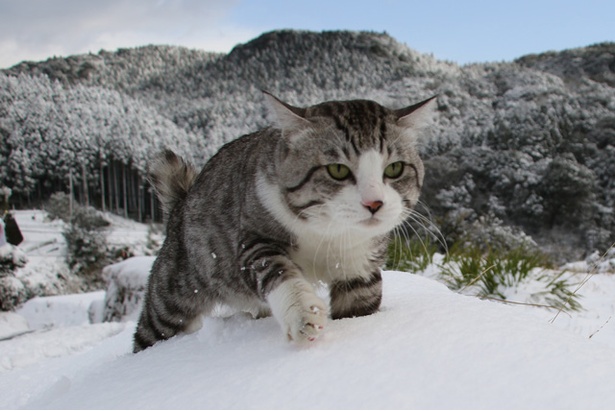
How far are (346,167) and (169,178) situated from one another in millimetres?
1516

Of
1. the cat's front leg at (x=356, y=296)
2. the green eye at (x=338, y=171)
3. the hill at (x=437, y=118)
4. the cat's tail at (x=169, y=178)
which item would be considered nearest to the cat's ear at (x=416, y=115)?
the green eye at (x=338, y=171)

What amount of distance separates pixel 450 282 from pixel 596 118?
1872 cm

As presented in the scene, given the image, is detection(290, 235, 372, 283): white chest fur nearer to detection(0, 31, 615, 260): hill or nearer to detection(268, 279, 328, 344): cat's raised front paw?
detection(268, 279, 328, 344): cat's raised front paw

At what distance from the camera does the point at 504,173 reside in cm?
1817

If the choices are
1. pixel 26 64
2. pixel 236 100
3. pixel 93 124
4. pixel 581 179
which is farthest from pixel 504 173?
pixel 26 64

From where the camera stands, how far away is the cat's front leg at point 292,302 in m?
1.65

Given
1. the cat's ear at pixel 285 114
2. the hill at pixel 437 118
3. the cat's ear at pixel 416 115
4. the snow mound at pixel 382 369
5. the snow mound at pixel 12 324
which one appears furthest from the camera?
the hill at pixel 437 118

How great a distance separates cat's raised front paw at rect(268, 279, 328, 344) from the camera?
1.65 metres

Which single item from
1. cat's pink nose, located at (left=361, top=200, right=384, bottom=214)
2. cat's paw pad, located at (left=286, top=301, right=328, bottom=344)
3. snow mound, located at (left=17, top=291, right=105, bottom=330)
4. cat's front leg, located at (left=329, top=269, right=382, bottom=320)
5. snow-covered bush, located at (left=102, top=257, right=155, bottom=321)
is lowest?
snow mound, located at (left=17, top=291, right=105, bottom=330)

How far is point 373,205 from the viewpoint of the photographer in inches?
71.4

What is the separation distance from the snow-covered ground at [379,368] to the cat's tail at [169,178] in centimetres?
104

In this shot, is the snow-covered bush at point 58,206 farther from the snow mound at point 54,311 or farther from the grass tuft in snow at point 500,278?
the grass tuft in snow at point 500,278

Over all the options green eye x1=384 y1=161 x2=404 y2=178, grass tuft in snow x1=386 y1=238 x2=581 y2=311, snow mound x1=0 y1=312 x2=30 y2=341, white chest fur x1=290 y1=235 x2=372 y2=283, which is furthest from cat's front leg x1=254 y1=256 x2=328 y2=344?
snow mound x1=0 y1=312 x2=30 y2=341

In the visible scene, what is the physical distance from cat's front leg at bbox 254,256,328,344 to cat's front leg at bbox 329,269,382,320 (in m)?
0.37
